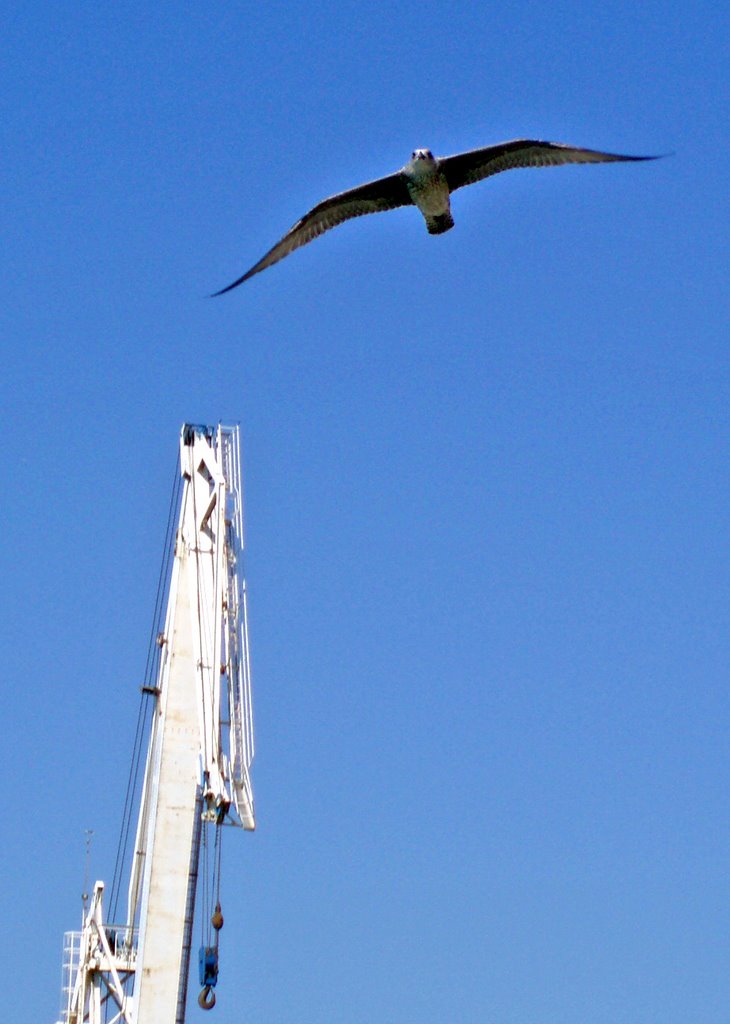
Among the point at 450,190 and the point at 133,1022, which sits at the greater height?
the point at 450,190

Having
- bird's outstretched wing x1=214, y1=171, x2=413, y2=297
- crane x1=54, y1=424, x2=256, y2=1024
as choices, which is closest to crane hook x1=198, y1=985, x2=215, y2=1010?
crane x1=54, y1=424, x2=256, y2=1024

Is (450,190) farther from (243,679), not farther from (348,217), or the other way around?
(243,679)

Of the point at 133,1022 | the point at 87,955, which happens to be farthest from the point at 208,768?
the point at 87,955

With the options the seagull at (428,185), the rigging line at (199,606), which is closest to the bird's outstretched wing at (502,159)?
the seagull at (428,185)

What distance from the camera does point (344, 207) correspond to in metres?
34.6

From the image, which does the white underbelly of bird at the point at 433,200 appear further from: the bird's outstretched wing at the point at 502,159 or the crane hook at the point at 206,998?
the crane hook at the point at 206,998

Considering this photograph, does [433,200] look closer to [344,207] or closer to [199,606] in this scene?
[344,207]

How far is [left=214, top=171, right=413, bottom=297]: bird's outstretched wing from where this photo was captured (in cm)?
3403

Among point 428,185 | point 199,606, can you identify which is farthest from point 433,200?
point 199,606

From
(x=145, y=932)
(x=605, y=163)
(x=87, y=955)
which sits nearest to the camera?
(x=605, y=163)

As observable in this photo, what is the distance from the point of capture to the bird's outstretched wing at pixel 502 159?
33688 mm

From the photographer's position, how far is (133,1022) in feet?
165

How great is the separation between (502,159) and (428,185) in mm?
1454

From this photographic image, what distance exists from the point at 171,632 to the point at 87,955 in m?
11.0
